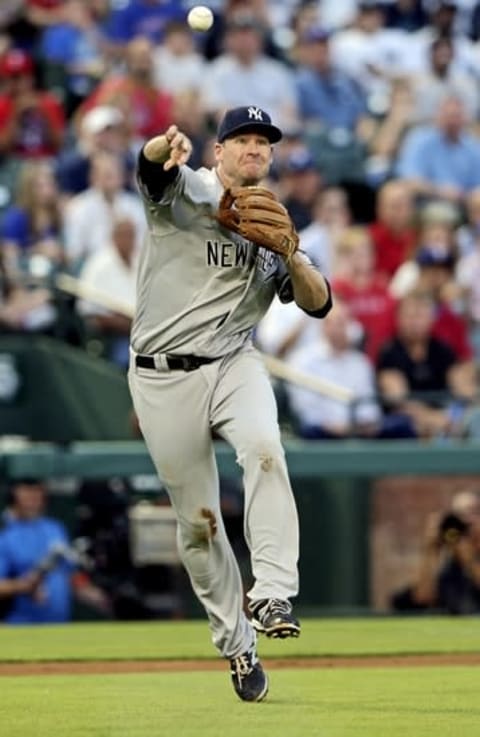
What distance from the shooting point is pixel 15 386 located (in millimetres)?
12836

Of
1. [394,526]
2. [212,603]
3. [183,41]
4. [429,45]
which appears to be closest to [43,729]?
[212,603]

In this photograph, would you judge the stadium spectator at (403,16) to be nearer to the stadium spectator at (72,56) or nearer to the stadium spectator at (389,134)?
the stadium spectator at (389,134)

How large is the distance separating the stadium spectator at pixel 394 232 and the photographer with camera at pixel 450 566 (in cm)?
266

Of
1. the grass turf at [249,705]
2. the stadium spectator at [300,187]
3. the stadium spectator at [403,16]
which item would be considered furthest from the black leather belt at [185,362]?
the stadium spectator at [403,16]

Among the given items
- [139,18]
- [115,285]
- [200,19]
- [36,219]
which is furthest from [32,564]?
[139,18]

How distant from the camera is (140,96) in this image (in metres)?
15.3

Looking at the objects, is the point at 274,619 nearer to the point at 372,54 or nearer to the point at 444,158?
the point at 444,158

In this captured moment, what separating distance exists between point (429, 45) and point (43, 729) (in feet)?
39.7

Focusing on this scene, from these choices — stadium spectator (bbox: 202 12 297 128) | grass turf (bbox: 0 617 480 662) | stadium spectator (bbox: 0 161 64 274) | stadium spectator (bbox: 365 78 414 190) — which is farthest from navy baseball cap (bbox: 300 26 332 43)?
grass turf (bbox: 0 617 480 662)

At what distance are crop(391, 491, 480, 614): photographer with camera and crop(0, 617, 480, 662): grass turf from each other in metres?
0.34

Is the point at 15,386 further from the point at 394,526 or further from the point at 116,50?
the point at 116,50

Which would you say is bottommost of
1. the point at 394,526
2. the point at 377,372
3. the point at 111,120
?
the point at 394,526

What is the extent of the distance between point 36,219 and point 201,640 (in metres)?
4.34

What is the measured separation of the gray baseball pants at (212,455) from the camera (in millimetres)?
6551
